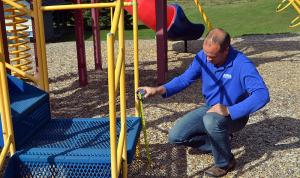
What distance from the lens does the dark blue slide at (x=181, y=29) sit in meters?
8.08

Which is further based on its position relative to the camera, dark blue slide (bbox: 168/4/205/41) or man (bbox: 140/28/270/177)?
dark blue slide (bbox: 168/4/205/41)

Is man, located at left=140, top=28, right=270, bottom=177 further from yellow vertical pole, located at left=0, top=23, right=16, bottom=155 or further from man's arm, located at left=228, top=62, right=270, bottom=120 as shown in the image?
yellow vertical pole, located at left=0, top=23, right=16, bottom=155

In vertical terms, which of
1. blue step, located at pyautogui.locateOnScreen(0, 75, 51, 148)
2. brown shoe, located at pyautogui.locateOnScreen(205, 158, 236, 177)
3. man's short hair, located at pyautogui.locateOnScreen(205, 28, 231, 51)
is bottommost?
brown shoe, located at pyautogui.locateOnScreen(205, 158, 236, 177)

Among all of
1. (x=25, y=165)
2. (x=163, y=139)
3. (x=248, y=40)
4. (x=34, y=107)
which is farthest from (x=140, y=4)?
(x=25, y=165)

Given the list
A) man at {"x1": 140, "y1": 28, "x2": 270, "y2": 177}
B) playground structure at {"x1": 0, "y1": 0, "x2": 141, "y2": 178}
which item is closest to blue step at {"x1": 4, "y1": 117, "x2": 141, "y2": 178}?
playground structure at {"x1": 0, "y1": 0, "x2": 141, "y2": 178}

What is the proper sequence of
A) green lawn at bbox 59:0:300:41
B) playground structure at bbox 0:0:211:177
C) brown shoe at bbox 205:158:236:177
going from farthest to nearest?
green lawn at bbox 59:0:300:41, brown shoe at bbox 205:158:236:177, playground structure at bbox 0:0:211:177

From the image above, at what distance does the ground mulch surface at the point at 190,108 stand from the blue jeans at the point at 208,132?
0.17m

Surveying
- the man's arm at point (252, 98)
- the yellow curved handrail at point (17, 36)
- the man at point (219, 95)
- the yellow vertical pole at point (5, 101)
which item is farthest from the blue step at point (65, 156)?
the yellow curved handrail at point (17, 36)

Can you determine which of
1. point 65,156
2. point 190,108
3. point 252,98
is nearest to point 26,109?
point 65,156

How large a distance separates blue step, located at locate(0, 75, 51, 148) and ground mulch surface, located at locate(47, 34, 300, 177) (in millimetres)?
847

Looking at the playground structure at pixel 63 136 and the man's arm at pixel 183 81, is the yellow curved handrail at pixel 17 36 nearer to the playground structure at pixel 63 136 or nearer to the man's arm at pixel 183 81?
the playground structure at pixel 63 136

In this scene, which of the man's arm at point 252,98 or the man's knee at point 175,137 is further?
the man's knee at point 175,137

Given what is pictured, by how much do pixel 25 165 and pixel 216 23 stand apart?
11.1 meters

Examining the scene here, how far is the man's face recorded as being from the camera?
304 centimetres
